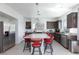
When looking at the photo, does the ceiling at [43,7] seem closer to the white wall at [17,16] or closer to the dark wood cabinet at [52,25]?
the white wall at [17,16]

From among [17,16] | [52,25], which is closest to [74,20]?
[17,16]

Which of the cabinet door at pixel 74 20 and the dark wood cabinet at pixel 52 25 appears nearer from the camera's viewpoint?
the cabinet door at pixel 74 20

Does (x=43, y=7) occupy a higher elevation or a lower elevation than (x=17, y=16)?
higher

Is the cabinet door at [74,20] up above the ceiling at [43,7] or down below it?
below

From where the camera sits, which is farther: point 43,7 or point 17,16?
point 17,16

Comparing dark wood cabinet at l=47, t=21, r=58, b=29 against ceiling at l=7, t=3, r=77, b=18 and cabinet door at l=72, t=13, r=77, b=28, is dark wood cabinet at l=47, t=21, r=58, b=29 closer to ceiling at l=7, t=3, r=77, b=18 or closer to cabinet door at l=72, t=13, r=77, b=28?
ceiling at l=7, t=3, r=77, b=18

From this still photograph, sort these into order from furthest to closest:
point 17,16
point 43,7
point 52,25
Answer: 1. point 52,25
2. point 17,16
3. point 43,7

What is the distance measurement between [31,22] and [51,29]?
194 cm

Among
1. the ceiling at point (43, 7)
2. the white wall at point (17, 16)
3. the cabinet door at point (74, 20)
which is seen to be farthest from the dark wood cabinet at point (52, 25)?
the cabinet door at point (74, 20)

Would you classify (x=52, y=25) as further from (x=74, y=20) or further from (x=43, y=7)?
(x=74, y=20)
